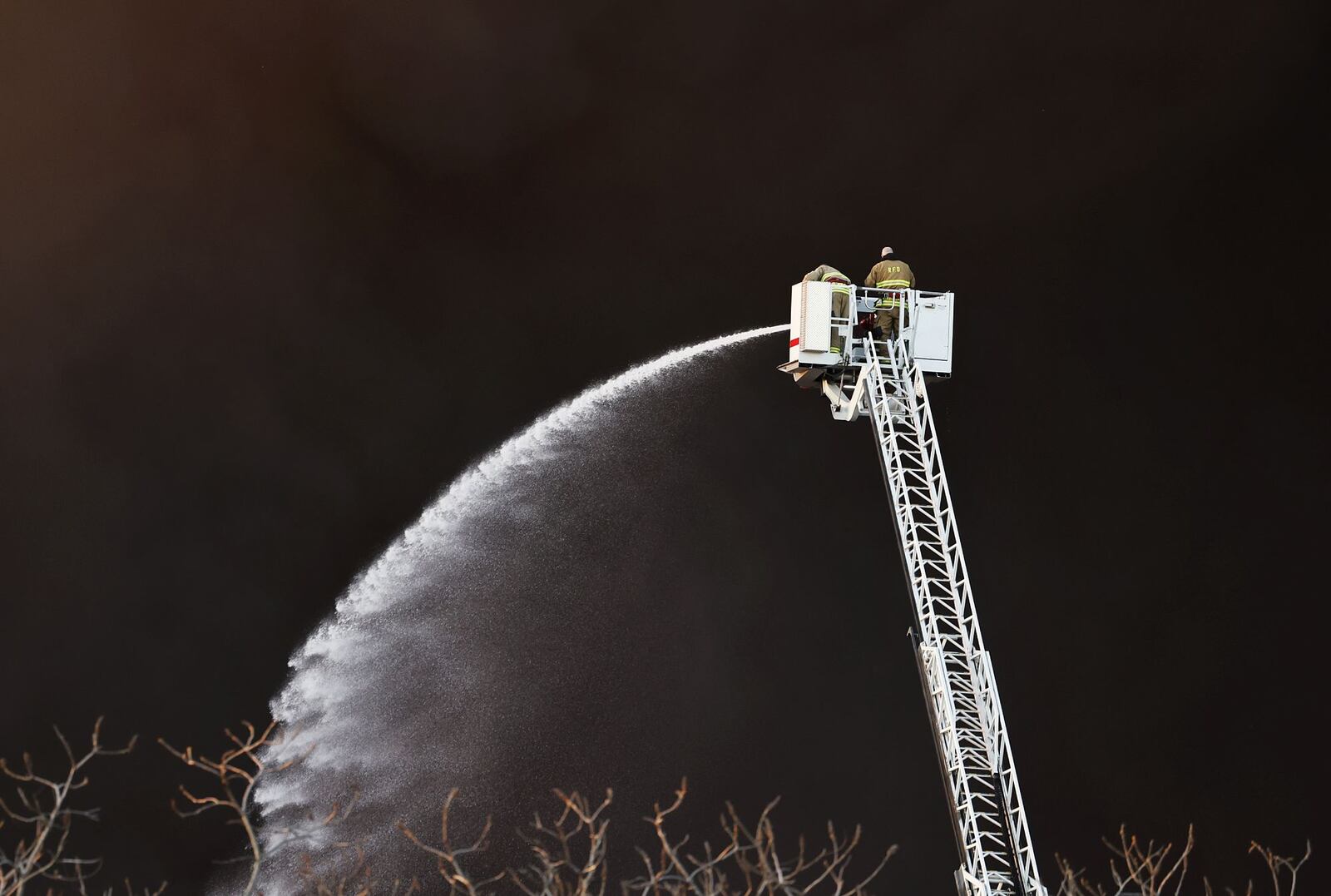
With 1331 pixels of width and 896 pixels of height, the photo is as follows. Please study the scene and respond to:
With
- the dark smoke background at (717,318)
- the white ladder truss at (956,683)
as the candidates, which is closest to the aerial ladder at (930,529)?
the white ladder truss at (956,683)

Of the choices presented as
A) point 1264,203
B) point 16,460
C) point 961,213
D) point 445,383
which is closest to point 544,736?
point 445,383

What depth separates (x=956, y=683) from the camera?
39.3ft

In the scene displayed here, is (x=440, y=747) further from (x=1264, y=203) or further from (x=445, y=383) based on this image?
(x=1264, y=203)

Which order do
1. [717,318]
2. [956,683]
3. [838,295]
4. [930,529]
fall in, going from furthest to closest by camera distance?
1. [717,318]
2. [838,295]
3. [930,529]
4. [956,683]

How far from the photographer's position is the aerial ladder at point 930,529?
11.4 meters

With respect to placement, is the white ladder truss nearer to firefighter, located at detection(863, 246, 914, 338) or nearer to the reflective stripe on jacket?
firefighter, located at detection(863, 246, 914, 338)

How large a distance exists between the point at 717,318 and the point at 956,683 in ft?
29.9

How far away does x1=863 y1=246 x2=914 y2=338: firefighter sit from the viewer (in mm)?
12836

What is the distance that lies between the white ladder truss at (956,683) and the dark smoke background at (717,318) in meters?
7.57

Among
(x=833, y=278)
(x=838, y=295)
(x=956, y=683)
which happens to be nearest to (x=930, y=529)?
(x=956, y=683)

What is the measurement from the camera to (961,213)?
66.9 feet

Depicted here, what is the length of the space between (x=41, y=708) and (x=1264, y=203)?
17200 mm

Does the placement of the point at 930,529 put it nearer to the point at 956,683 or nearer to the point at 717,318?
the point at 956,683

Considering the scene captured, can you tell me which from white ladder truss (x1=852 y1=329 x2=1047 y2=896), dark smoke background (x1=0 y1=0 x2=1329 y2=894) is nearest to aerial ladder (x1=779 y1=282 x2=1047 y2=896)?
white ladder truss (x1=852 y1=329 x2=1047 y2=896)
